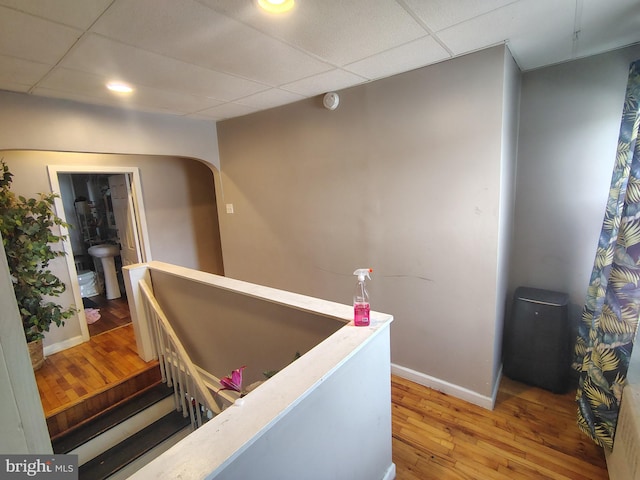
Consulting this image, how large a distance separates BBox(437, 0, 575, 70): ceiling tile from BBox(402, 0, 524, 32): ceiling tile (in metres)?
0.05

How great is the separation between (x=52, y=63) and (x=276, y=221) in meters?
1.94

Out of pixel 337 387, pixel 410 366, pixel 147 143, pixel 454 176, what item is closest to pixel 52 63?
pixel 147 143

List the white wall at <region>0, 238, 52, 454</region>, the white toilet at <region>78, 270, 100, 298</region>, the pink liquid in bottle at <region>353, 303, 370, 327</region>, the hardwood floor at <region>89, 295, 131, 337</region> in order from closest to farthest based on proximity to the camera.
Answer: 1. the white wall at <region>0, 238, 52, 454</region>
2. the pink liquid in bottle at <region>353, 303, 370, 327</region>
3. the hardwood floor at <region>89, 295, 131, 337</region>
4. the white toilet at <region>78, 270, 100, 298</region>

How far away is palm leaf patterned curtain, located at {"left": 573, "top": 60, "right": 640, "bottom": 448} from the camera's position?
150 centimetres

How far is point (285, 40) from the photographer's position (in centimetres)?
158

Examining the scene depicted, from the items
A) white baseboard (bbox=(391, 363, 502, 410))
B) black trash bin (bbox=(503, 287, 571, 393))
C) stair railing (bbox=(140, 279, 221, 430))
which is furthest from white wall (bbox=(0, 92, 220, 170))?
black trash bin (bbox=(503, 287, 571, 393))

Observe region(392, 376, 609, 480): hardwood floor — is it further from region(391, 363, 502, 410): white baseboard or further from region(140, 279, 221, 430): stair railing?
region(140, 279, 221, 430): stair railing

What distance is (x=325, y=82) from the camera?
2240 mm

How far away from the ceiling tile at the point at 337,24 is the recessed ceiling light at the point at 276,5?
3 centimetres

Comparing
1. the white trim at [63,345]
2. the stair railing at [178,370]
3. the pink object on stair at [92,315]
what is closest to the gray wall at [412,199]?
the stair railing at [178,370]

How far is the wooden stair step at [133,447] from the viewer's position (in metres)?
2.09

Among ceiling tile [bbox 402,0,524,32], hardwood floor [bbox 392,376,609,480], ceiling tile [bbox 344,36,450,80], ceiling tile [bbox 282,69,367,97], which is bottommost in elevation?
hardwood floor [bbox 392,376,609,480]

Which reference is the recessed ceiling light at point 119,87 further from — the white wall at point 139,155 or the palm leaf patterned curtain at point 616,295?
the palm leaf patterned curtain at point 616,295

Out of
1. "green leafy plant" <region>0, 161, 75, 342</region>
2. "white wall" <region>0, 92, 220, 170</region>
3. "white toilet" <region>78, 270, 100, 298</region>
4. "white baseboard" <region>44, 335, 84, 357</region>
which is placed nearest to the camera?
"white wall" <region>0, 92, 220, 170</region>
